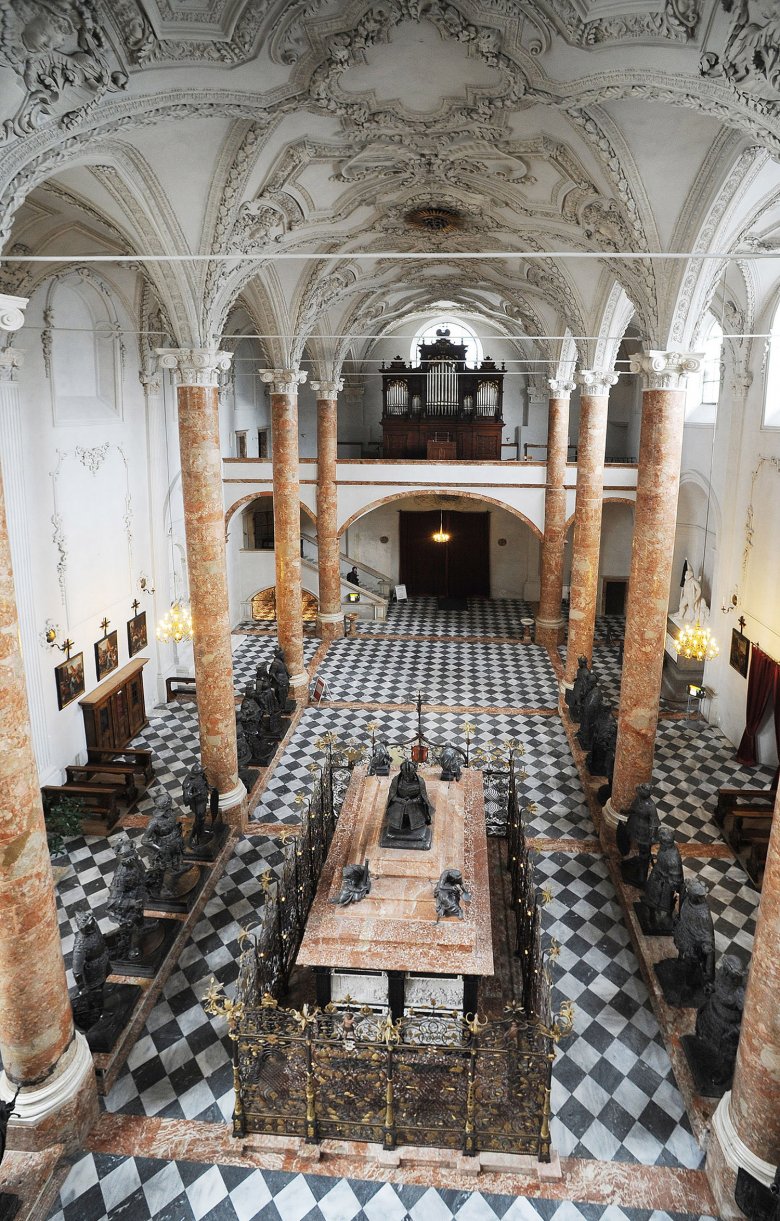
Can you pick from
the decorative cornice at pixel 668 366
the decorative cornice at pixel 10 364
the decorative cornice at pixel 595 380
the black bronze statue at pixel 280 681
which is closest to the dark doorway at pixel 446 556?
the decorative cornice at pixel 595 380

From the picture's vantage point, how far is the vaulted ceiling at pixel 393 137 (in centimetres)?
511

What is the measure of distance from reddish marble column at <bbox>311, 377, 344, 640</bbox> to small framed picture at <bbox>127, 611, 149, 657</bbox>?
5.55m

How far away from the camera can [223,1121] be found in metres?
6.26

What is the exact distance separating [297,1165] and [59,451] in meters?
9.94

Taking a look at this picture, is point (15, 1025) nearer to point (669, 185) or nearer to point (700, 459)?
point (669, 185)

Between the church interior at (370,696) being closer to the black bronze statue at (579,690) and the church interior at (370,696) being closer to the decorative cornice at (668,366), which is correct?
the decorative cornice at (668,366)

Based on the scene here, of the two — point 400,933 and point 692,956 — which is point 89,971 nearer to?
point 400,933

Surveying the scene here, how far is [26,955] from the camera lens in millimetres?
5625

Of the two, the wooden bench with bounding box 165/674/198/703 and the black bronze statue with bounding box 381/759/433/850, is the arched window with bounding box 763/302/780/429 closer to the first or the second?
the black bronze statue with bounding box 381/759/433/850

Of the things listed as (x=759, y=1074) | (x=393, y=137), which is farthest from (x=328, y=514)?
(x=759, y=1074)

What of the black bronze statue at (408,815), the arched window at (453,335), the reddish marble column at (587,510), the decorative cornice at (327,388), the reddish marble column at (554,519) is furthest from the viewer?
the arched window at (453,335)

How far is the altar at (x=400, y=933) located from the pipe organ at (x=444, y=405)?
15.9 meters

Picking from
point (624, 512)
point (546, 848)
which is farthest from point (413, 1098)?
point (624, 512)

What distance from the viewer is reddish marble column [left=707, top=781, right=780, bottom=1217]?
512 cm
